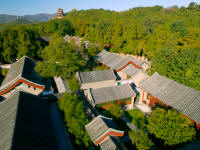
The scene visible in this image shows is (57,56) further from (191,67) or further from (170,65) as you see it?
(191,67)

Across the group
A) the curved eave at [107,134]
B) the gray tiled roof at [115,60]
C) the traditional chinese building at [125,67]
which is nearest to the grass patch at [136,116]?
the curved eave at [107,134]

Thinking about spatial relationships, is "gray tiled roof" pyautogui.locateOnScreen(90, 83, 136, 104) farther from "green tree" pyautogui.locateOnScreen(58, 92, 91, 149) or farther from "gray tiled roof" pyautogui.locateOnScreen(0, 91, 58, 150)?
"gray tiled roof" pyautogui.locateOnScreen(0, 91, 58, 150)

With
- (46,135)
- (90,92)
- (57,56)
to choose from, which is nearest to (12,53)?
(57,56)

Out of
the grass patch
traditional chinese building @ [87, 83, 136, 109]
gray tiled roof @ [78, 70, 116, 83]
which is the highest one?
gray tiled roof @ [78, 70, 116, 83]

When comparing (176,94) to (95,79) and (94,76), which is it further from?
(94,76)

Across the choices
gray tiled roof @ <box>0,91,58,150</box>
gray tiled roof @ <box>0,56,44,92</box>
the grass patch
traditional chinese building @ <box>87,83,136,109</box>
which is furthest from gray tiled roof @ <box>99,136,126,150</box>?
gray tiled roof @ <box>0,56,44,92</box>

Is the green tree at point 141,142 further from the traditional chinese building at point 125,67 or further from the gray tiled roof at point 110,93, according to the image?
the traditional chinese building at point 125,67
